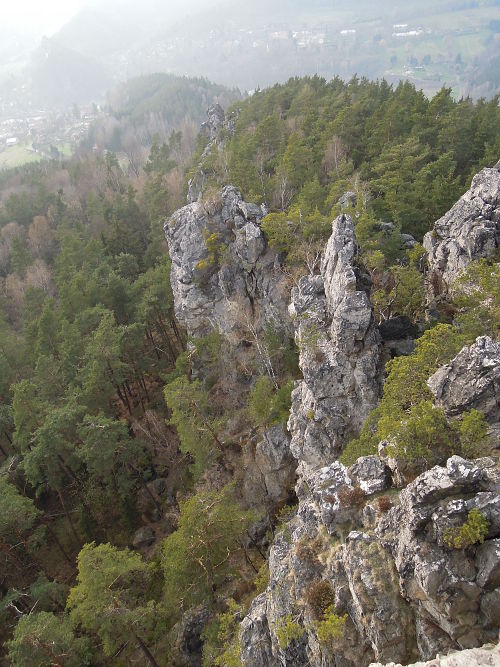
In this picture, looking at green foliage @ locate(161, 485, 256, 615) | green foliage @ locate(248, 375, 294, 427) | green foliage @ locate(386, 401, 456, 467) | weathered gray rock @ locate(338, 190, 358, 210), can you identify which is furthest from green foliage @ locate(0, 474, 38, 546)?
weathered gray rock @ locate(338, 190, 358, 210)

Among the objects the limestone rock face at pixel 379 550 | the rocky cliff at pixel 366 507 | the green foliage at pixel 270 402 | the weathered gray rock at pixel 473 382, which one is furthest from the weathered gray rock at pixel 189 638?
the weathered gray rock at pixel 473 382

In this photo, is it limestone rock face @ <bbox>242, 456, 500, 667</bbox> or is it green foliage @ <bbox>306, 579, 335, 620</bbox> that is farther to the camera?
green foliage @ <bbox>306, 579, 335, 620</bbox>

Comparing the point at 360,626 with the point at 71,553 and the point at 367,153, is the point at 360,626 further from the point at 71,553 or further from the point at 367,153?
the point at 367,153

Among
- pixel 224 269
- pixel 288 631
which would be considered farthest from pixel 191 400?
pixel 288 631

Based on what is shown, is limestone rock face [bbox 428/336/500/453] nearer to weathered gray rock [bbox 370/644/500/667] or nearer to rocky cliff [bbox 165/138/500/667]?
rocky cliff [bbox 165/138/500/667]

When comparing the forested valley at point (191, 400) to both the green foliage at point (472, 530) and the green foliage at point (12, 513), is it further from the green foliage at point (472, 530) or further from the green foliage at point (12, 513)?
the green foliage at point (472, 530)

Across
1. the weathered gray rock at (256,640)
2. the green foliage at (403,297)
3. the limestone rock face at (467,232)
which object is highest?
the limestone rock face at (467,232)
